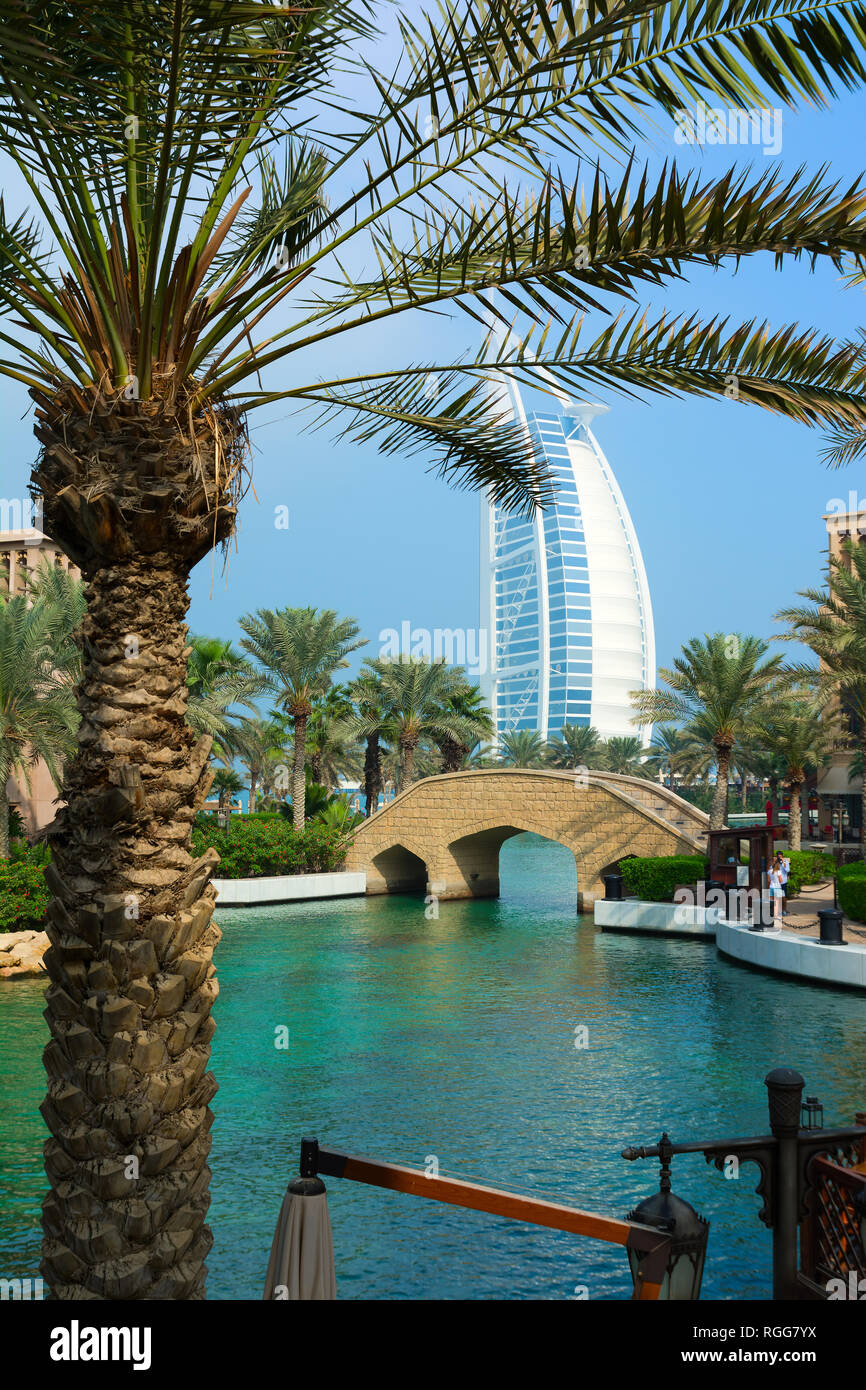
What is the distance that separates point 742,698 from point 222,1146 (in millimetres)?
22861

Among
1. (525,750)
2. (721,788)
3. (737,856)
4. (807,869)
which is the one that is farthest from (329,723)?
(525,750)

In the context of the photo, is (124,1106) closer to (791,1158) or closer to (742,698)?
(791,1158)

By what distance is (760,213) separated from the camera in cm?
465

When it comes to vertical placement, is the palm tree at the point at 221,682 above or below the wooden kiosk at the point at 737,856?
above

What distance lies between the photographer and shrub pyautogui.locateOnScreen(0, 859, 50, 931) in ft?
74.1

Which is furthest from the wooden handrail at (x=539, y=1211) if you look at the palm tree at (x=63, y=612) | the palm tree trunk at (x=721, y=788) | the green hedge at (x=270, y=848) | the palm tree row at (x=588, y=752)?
the palm tree row at (x=588, y=752)

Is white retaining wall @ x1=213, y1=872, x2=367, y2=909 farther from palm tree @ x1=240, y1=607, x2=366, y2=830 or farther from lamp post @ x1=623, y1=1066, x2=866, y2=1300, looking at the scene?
lamp post @ x1=623, y1=1066, x2=866, y2=1300

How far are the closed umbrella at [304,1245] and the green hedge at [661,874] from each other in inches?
956

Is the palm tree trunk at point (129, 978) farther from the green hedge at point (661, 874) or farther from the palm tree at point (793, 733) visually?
the palm tree at point (793, 733)

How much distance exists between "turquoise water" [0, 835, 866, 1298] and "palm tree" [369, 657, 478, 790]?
1443cm

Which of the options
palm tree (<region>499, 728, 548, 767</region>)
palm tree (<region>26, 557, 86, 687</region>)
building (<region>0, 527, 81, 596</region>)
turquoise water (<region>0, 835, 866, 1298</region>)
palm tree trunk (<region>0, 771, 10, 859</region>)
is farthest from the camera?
palm tree (<region>499, 728, 548, 767</region>)

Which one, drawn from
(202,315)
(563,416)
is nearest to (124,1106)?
(202,315)

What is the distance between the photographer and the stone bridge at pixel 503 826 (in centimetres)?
3058

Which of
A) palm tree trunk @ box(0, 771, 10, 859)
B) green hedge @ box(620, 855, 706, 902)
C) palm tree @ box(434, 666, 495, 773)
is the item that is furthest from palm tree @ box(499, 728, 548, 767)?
palm tree trunk @ box(0, 771, 10, 859)
